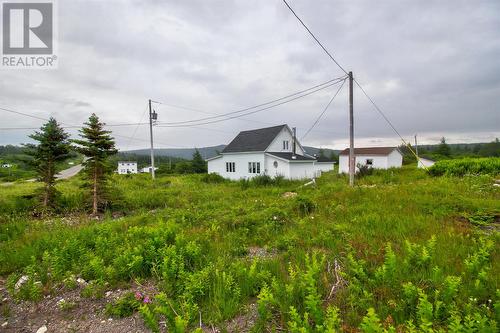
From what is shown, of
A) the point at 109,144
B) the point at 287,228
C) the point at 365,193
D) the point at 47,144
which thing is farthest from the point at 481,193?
the point at 47,144

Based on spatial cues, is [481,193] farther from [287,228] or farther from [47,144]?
[47,144]

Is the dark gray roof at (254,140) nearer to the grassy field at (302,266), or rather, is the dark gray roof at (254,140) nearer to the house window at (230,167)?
the house window at (230,167)

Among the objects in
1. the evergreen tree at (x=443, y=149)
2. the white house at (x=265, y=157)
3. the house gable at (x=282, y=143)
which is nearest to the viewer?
the white house at (x=265, y=157)

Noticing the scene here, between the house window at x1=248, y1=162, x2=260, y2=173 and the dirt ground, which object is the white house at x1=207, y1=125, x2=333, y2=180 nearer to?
the house window at x1=248, y1=162, x2=260, y2=173

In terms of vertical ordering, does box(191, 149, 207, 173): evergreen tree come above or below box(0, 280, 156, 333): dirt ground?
above

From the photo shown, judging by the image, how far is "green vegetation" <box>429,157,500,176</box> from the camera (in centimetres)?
1633

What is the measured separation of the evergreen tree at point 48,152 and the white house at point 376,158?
2840 cm

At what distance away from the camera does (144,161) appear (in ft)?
399

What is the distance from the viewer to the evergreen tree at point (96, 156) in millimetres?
9773

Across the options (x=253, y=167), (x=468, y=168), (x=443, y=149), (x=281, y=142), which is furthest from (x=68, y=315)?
(x=443, y=149)

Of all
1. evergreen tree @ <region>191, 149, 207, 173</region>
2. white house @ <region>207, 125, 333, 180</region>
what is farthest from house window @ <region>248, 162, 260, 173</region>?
evergreen tree @ <region>191, 149, 207, 173</region>

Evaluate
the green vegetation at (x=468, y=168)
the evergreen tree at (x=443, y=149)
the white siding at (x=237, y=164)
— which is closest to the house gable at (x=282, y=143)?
the white siding at (x=237, y=164)

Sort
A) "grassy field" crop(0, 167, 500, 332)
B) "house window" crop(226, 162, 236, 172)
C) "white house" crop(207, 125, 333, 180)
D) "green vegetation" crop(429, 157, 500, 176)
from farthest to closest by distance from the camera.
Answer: "house window" crop(226, 162, 236, 172) < "white house" crop(207, 125, 333, 180) < "green vegetation" crop(429, 157, 500, 176) < "grassy field" crop(0, 167, 500, 332)

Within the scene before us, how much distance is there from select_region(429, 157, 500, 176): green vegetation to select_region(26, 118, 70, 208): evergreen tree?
2235 centimetres
